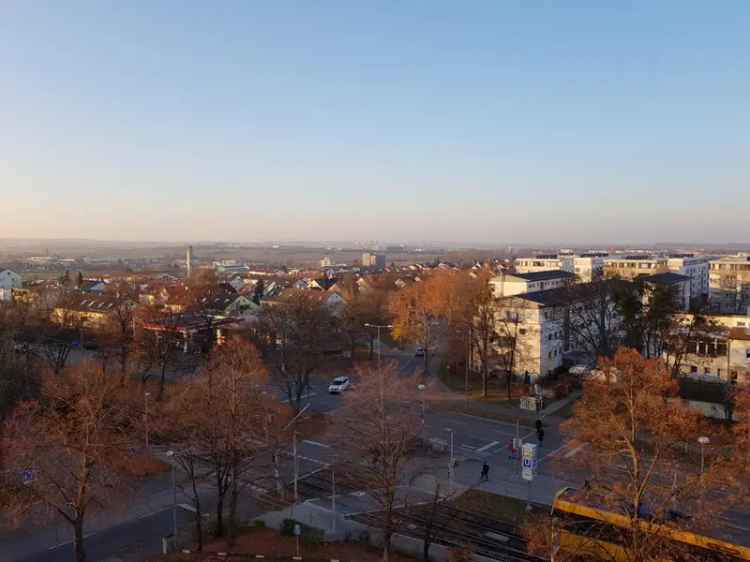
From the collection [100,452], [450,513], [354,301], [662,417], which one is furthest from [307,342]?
[354,301]

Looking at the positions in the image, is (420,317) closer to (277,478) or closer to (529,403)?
(529,403)

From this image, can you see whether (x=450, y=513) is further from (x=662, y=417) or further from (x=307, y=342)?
(x=307, y=342)

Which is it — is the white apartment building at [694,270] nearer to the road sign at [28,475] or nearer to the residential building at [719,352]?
the residential building at [719,352]

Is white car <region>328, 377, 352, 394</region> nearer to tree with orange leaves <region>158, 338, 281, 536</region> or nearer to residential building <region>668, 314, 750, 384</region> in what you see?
tree with orange leaves <region>158, 338, 281, 536</region>

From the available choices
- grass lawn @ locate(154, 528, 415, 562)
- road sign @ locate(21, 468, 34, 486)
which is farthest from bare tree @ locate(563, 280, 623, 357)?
road sign @ locate(21, 468, 34, 486)

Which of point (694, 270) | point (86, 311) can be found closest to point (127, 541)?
point (86, 311)

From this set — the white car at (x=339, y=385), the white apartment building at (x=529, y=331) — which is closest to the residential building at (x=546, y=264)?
the white apartment building at (x=529, y=331)

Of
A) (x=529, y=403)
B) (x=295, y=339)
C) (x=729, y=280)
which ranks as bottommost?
(x=529, y=403)
